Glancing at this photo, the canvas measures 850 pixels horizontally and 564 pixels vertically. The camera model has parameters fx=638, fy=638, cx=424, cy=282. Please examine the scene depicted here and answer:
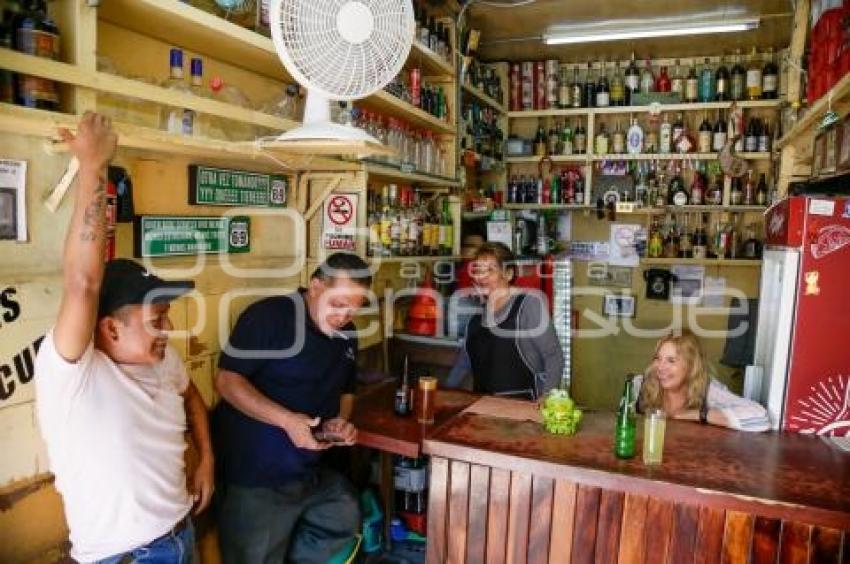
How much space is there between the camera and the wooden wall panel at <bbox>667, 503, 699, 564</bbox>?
185 cm

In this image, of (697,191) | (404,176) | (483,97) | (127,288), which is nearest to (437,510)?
(127,288)

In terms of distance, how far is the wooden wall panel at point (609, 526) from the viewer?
1.93m

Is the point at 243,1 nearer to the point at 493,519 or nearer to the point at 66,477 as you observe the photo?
the point at 66,477

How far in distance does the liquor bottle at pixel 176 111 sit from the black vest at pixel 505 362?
167 centimetres

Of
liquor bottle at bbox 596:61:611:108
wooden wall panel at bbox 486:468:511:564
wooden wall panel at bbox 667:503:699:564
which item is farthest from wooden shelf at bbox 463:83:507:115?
wooden wall panel at bbox 667:503:699:564

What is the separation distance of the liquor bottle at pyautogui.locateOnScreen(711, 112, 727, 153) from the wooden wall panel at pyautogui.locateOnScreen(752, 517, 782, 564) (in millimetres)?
3750

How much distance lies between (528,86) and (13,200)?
4.42 m

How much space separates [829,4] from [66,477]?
143 inches

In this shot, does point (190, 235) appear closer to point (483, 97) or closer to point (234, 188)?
point (234, 188)

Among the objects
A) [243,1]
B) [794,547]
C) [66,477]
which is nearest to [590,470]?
[794,547]

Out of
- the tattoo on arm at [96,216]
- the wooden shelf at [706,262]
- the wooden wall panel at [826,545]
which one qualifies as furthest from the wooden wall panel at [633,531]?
the wooden shelf at [706,262]

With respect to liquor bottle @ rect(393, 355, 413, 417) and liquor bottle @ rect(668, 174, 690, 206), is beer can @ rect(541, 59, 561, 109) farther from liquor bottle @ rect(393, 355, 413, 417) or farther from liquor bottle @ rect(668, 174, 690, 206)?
liquor bottle @ rect(393, 355, 413, 417)

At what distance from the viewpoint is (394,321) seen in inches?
151

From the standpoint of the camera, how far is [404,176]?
337 centimetres
